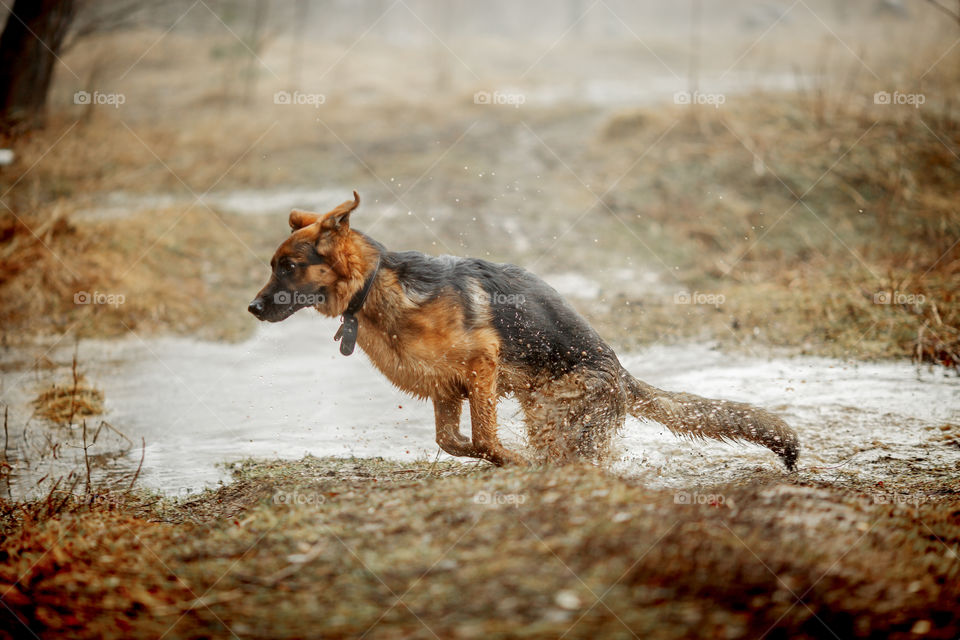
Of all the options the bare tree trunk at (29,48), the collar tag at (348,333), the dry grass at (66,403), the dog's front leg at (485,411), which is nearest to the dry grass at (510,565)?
the dog's front leg at (485,411)

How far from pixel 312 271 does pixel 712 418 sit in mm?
3106

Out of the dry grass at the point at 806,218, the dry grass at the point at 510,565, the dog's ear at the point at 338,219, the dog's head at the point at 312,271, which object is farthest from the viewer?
the dry grass at the point at 806,218

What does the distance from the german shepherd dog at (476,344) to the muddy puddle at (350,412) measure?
49cm

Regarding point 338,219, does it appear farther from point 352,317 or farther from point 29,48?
point 29,48

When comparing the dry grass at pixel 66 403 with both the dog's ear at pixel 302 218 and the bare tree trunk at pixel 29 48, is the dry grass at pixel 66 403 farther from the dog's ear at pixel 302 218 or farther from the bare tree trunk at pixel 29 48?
the bare tree trunk at pixel 29 48

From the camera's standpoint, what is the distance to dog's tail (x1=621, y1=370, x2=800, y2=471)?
5.41 metres

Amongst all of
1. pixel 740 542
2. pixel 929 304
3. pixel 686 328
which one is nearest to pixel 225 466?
pixel 740 542

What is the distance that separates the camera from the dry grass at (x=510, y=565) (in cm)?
315

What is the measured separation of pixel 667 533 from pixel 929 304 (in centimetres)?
667

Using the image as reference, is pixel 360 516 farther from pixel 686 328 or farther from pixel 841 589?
pixel 686 328

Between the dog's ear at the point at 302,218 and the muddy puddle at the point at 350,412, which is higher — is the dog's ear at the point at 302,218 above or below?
above

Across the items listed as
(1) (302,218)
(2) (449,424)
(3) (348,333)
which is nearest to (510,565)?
(2) (449,424)

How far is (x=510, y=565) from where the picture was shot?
138 inches

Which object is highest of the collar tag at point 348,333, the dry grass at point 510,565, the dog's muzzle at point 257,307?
the dog's muzzle at point 257,307
